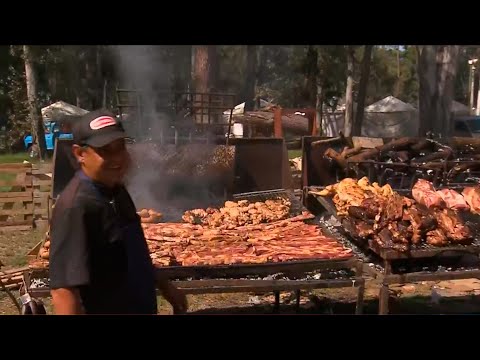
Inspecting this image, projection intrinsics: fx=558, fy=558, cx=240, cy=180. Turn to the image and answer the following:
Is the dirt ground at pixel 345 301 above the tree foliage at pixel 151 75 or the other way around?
the other way around

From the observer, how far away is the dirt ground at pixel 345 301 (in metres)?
6.64

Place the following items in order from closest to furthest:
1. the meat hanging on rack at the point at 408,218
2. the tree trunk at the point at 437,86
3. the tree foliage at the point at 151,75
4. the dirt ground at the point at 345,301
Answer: the meat hanging on rack at the point at 408,218, the dirt ground at the point at 345,301, the tree foliage at the point at 151,75, the tree trunk at the point at 437,86

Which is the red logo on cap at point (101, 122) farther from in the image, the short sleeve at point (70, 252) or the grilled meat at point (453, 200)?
the grilled meat at point (453, 200)

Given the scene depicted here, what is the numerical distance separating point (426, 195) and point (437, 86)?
32.0ft

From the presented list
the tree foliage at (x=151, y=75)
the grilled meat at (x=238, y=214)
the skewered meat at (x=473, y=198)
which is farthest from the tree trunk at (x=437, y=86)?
the grilled meat at (x=238, y=214)

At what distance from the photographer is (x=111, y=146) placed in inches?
111

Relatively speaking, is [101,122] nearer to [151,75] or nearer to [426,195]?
[426,195]

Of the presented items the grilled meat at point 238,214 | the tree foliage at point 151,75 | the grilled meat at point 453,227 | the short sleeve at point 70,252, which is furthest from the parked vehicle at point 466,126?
the short sleeve at point 70,252

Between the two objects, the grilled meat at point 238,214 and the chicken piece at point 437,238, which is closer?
the chicken piece at point 437,238

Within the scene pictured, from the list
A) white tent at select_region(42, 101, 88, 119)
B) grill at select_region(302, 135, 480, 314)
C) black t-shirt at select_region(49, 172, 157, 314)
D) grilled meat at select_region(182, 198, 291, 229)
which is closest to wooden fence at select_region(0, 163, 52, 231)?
grilled meat at select_region(182, 198, 291, 229)

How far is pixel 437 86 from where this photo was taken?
49.8 ft

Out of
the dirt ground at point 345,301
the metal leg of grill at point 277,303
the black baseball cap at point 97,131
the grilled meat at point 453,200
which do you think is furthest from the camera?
the dirt ground at point 345,301

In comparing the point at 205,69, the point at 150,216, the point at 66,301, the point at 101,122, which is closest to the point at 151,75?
the point at 205,69

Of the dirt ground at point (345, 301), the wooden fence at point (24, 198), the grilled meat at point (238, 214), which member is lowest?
the dirt ground at point (345, 301)
